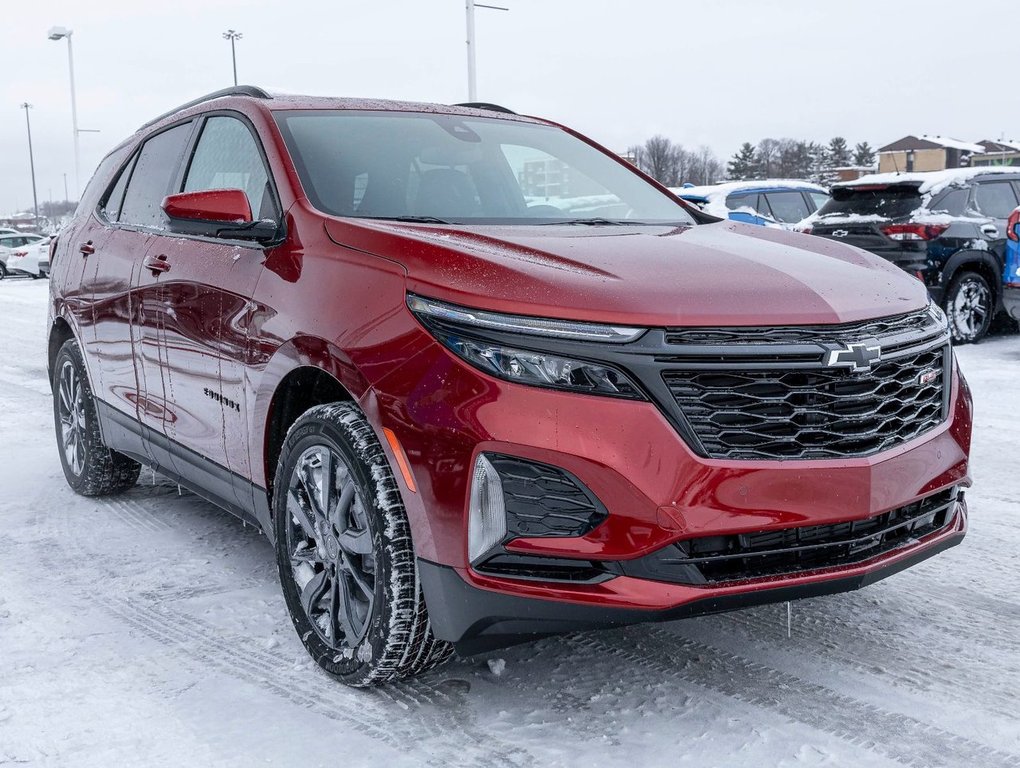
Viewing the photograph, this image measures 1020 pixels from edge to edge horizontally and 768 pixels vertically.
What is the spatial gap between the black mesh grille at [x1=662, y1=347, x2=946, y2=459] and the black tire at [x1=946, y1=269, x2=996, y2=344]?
26.2 ft

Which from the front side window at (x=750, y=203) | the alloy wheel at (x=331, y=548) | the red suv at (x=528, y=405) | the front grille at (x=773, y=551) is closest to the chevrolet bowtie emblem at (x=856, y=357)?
the red suv at (x=528, y=405)

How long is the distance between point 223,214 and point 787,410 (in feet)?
6.06

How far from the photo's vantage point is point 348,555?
9.61 feet

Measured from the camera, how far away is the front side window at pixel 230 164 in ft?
11.7

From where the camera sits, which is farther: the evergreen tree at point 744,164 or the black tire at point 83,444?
the evergreen tree at point 744,164

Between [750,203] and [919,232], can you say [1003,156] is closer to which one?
[750,203]

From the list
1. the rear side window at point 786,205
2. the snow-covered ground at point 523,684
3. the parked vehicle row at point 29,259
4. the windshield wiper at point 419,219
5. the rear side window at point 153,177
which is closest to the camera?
the snow-covered ground at point 523,684

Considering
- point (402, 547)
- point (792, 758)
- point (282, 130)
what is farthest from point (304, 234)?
point (792, 758)

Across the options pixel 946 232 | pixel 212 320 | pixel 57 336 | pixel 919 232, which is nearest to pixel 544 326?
pixel 212 320

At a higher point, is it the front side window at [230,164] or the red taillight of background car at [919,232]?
the front side window at [230,164]

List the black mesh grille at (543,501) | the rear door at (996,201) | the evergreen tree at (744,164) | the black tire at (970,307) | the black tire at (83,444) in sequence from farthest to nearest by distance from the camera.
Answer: the evergreen tree at (744,164) < the rear door at (996,201) < the black tire at (970,307) < the black tire at (83,444) < the black mesh grille at (543,501)

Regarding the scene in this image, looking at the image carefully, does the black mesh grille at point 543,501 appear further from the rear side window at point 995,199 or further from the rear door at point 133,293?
the rear side window at point 995,199

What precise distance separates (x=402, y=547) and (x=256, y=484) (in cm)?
87

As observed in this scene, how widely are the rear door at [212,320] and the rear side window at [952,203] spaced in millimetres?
7777
